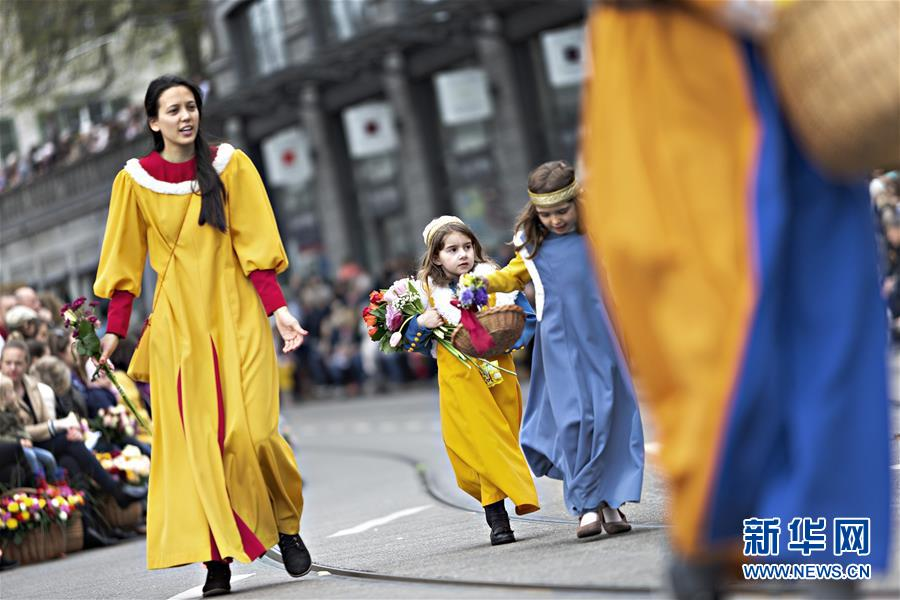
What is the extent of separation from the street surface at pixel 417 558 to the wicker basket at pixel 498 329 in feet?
2.91

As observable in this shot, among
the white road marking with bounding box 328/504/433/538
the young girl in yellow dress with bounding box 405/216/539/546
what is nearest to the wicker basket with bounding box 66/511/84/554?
the white road marking with bounding box 328/504/433/538

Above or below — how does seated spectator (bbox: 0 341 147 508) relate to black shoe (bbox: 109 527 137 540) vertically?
above

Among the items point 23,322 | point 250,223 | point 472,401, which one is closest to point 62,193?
point 23,322

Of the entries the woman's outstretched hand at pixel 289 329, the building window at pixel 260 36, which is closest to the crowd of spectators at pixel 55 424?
the woman's outstretched hand at pixel 289 329

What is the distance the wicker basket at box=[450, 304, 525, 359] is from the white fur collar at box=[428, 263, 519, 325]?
0.46ft

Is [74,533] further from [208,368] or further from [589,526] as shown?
[589,526]

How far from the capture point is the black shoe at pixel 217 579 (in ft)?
24.2

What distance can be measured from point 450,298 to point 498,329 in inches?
18.8

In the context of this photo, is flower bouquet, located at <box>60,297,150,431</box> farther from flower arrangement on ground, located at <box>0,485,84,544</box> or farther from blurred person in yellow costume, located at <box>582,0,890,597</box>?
blurred person in yellow costume, located at <box>582,0,890,597</box>

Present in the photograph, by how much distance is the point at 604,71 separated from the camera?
15.1 feet

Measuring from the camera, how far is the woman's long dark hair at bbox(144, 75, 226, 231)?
7.42m

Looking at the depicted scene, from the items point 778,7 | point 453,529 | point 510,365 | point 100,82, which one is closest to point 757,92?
point 778,7

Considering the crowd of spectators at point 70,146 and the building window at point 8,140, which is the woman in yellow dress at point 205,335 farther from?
the building window at point 8,140

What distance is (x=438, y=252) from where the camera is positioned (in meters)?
8.57
